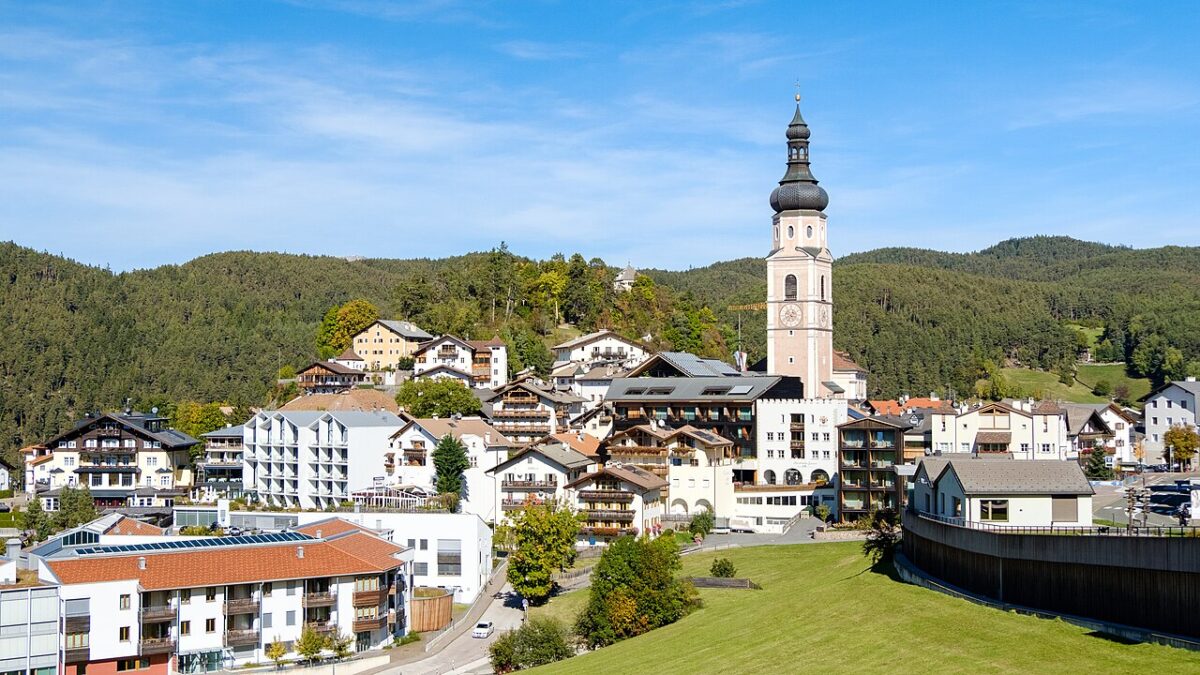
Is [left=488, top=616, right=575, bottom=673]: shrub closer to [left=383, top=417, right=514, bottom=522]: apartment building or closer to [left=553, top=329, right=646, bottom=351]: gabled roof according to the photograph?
[left=383, top=417, right=514, bottom=522]: apartment building

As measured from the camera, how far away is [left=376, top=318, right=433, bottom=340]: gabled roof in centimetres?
10769

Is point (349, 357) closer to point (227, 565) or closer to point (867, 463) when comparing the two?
point (867, 463)

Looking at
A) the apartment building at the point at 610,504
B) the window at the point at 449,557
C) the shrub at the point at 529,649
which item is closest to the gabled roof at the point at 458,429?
the apartment building at the point at 610,504

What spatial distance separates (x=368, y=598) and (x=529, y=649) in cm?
805

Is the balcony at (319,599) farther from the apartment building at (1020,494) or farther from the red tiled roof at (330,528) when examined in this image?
the apartment building at (1020,494)

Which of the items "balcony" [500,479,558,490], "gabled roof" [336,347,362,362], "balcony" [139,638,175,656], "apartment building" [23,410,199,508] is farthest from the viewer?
"gabled roof" [336,347,362,362]

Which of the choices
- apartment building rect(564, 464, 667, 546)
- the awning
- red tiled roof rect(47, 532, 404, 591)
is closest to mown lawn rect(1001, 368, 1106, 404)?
the awning

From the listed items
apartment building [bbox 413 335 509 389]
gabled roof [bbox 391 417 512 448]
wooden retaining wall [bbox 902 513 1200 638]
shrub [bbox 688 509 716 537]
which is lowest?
shrub [bbox 688 509 716 537]

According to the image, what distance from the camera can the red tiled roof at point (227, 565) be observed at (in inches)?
1818

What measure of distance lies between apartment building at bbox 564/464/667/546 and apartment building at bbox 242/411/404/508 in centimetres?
1530

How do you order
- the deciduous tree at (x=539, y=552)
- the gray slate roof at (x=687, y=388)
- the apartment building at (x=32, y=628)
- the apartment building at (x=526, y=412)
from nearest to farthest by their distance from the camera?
the apartment building at (x=32, y=628)
the deciduous tree at (x=539, y=552)
the gray slate roof at (x=687, y=388)
the apartment building at (x=526, y=412)

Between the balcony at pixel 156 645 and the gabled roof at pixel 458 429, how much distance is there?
28098mm

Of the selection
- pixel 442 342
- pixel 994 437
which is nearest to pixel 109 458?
pixel 442 342

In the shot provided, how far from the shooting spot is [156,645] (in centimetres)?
4622
